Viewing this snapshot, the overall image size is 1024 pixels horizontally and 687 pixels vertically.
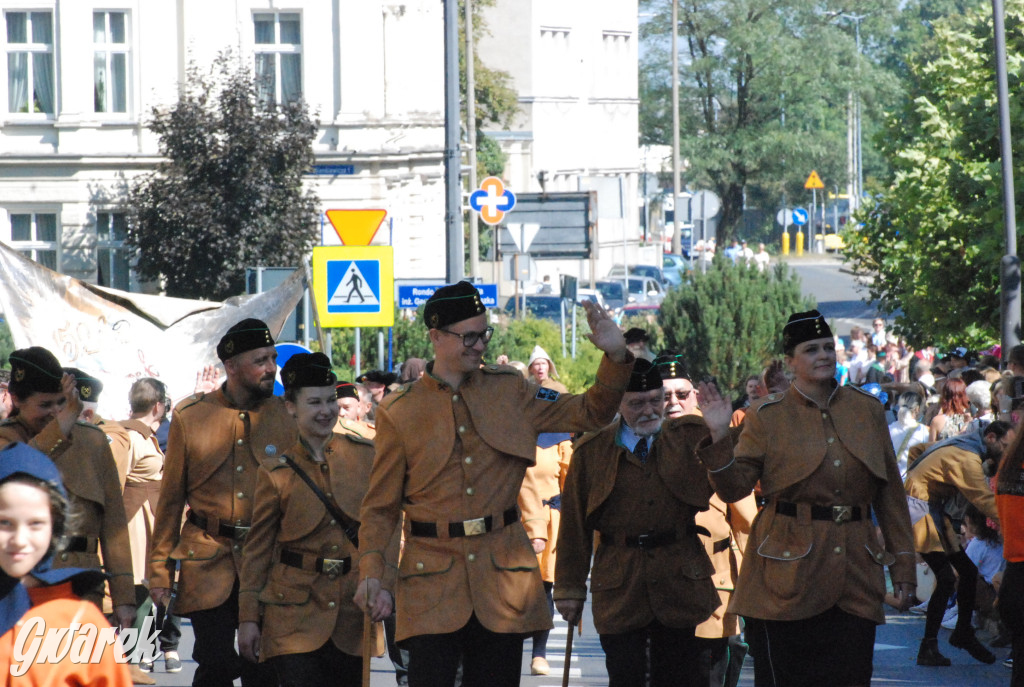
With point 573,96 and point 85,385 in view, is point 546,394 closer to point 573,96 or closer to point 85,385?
point 85,385

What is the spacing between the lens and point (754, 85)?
7175 cm

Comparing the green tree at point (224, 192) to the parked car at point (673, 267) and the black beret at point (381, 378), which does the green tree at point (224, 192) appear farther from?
the parked car at point (673, 267)

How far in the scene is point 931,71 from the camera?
26.4 metres

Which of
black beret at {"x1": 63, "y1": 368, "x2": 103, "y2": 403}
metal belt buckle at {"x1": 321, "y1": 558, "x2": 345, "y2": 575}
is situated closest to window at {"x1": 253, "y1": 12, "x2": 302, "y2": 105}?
black beret at {"x1": 63, "y1": 368, "x2": 103, "y2": 403}

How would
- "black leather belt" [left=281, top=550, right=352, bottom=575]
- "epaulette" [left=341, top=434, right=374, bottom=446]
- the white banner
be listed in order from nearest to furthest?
"black leather belt" [left=281, top=550, right=352, bottom=575] < "epaulette" [left=341, top=434, right=374, bottom=446] < the white banner

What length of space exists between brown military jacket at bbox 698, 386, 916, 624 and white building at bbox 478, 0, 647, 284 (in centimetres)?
5441

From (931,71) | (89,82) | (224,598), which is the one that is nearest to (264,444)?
(224,598)

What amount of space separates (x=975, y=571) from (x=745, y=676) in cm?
173

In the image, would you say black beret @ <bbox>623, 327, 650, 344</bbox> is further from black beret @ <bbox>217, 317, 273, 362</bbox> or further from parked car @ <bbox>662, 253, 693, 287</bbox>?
parked car @ <bbox>662, 253, 693, 287</bbox>

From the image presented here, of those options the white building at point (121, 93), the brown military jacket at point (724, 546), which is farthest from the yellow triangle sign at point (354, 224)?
the white building at point (121, 93)

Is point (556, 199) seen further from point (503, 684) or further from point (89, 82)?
point (503, 684)

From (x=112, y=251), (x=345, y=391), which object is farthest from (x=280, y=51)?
(x=345, y=391)

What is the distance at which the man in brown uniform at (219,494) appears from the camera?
7352 mm

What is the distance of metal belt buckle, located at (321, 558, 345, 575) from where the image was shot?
6939 mm
